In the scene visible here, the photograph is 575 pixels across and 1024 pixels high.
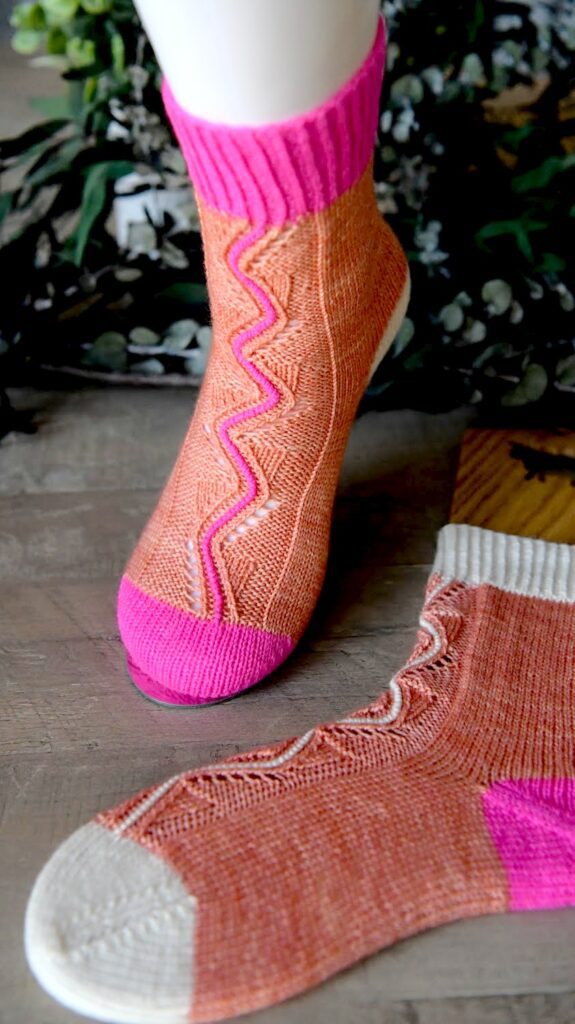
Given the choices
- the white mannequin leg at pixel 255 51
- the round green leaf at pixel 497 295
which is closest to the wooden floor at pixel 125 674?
the round green leaf at pixel 497 295

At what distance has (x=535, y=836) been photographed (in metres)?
0.58

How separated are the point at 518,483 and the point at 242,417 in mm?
303

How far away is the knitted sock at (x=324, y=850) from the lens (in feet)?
1.65

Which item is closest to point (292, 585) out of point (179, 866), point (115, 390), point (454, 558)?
point (454, 558)

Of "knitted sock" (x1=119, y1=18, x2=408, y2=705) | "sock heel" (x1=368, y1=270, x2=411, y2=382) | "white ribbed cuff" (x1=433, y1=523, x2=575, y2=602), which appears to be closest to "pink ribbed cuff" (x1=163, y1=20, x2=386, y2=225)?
"knitted sock" (x1=119, y1=18, x2=408, y2=705)

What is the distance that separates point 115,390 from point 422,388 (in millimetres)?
305

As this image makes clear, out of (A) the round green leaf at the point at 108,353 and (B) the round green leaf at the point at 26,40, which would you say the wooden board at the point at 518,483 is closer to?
(A) the round green leaf at the point at 108,353

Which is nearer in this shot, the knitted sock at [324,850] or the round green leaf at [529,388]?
the knitted sock at [324,850]

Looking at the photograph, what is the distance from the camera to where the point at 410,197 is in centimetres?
94

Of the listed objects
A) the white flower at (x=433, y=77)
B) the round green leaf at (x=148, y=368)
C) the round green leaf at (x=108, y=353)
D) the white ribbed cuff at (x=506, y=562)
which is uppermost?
the white flower at (x=433, y=77)

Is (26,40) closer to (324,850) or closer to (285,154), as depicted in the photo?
(285,154)

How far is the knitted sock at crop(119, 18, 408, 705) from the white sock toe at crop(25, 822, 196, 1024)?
165mm

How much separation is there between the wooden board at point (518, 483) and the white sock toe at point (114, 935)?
1.38 ft

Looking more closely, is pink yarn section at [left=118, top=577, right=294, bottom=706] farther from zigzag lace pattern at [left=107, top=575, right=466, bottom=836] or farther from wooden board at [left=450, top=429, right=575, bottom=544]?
wooden board at [left=450, top=429, right=575, bottom=544]
